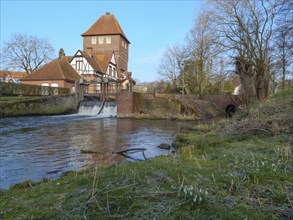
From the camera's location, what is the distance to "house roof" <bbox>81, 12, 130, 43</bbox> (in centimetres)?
5427

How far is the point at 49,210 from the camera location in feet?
9.04

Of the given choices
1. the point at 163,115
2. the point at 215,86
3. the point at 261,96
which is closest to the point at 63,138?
the point at 163,115

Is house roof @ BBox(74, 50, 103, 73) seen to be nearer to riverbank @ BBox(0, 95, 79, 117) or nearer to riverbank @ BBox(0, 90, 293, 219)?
riverbank @ BBox(0, 95, 79, 117)

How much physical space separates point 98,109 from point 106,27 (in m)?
33.4

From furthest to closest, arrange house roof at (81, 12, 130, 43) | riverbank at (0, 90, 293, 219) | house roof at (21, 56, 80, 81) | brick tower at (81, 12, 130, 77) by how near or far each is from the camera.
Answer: house roof at (81, 12, 130, 43), brick tower at (81, 12, 130, 77), house roof at (21, 56, 80, 81), riverbank at (0, 90, 293, 219)

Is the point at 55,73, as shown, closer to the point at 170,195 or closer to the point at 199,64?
the point at 199,64

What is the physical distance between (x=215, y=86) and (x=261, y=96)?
60.3 feet

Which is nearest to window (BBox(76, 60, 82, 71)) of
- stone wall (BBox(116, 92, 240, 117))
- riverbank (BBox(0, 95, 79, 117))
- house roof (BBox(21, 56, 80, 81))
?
house roof (BBox(21, 56, 80, 81))

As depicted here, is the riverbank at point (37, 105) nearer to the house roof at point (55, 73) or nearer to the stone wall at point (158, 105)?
the stone wall at point (158, 105)

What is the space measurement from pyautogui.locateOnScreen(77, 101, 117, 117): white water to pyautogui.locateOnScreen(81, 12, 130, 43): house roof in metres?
29.4

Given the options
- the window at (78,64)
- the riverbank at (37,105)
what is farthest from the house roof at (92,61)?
the riverbank at (37,105)

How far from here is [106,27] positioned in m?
55.6

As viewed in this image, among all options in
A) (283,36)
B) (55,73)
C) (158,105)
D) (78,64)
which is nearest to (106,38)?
(78,64)

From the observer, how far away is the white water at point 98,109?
2669 centimetres
